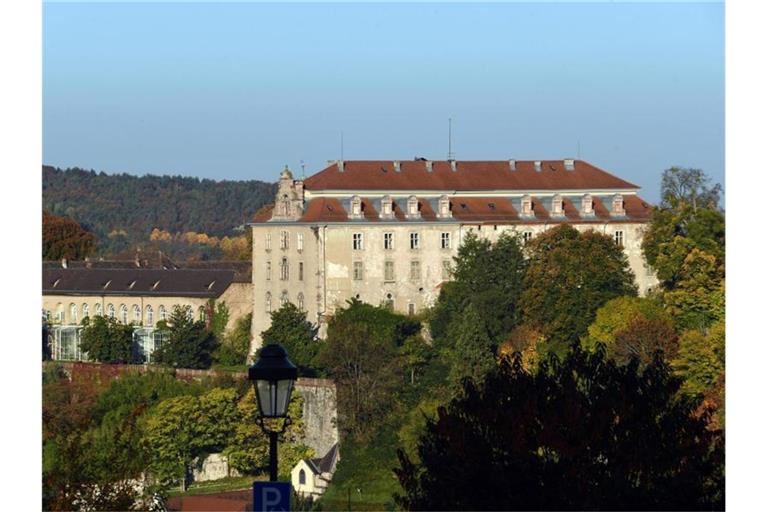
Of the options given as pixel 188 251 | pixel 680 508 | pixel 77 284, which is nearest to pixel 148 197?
pixel 188 251

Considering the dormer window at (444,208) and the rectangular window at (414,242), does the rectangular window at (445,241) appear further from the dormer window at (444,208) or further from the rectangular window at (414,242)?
the dormer window at (444,208)

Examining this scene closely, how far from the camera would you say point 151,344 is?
74.6 m

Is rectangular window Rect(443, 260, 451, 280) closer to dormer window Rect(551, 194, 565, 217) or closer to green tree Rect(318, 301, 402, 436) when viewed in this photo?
green tree Rect(318, 301, 402, 436)

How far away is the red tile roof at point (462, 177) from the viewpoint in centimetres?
7369

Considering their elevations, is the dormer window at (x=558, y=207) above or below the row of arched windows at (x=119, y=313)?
above

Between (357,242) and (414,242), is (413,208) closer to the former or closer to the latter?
(414,242)

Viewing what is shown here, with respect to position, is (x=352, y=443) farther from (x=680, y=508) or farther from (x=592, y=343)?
(x=680, y=508)

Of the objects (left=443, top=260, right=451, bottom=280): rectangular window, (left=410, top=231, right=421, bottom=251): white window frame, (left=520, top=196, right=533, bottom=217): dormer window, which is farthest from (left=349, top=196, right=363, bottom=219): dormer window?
(left=520, top=196, right=533, bottom=217): dormer window

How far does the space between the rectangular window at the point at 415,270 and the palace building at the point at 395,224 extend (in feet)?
0.11

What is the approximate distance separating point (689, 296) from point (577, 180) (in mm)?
17043

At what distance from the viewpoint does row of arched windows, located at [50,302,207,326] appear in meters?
77.1

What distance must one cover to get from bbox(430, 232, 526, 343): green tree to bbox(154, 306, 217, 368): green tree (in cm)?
861

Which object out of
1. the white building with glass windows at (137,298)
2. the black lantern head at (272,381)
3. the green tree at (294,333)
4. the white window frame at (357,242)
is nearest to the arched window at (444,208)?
the white window frame at (357,242)

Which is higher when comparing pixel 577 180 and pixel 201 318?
pixel 577 180
